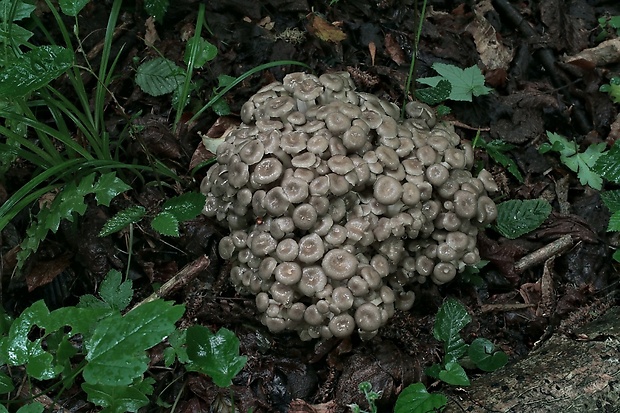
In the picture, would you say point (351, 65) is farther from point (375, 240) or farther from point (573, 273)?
point (573, 273)

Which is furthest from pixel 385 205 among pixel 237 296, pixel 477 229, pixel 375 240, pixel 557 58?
pixel 557 58

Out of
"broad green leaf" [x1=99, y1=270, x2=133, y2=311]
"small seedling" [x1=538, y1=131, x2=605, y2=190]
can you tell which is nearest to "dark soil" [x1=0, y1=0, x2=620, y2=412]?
"small seedling" [x1=538, y1=131, x2=605, y2=190]

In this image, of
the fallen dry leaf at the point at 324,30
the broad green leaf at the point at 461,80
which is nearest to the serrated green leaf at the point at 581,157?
the broad green leaf at the point at 461,80

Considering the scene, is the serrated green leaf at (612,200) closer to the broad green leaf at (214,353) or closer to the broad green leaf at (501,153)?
the broad green leaf at (501,153)

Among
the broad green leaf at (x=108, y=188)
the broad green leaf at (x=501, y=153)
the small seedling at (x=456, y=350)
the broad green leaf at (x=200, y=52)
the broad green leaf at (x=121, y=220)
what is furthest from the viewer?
the broad green leaf at (x=501, y=153)

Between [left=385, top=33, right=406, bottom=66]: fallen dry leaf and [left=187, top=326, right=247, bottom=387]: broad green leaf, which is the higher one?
[left=385, top=33, right=406, bottom=66]: fallen dry leaf

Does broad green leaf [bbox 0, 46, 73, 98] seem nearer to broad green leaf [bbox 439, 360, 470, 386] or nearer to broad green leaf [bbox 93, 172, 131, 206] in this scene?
broad green leaf [bbox 93, 172, 131, 206]

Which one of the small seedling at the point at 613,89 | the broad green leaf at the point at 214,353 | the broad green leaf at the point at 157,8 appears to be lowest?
the broad green leaf at the point at 214,353
